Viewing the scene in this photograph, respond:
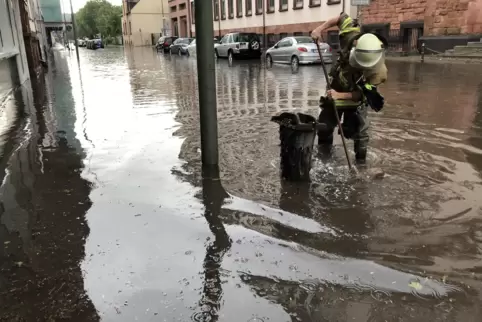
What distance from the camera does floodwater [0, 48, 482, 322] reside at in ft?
9.49

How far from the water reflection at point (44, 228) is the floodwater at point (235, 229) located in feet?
0.05

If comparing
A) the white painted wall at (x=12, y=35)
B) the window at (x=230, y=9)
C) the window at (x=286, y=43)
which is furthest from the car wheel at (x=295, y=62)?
the window at (x=230, y=9)

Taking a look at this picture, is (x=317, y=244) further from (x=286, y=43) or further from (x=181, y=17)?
(x=181, y=17)

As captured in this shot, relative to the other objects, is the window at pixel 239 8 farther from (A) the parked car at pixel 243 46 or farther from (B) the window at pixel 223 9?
(A) the parked car at pixel 243 46

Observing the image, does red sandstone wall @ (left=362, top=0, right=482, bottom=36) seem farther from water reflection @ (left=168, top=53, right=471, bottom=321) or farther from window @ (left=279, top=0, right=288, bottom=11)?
water reflection @ (left=168, top=53, right=471, bottom=321)

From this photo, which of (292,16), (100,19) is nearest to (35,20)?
(292,16)

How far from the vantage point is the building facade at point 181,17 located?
56719 millimetres

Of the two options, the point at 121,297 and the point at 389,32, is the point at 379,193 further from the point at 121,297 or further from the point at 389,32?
the point at 389,32

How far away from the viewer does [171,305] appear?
2.84 m

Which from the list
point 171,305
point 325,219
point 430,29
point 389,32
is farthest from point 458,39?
point 171,305

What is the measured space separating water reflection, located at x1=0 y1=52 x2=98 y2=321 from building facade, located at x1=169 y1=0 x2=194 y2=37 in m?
51.9

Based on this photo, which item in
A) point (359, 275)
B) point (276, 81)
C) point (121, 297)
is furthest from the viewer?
point (276, 81)

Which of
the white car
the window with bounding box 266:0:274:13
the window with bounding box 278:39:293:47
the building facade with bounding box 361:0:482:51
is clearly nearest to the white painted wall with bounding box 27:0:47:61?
the white car

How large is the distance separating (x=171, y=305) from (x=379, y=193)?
2.64m
